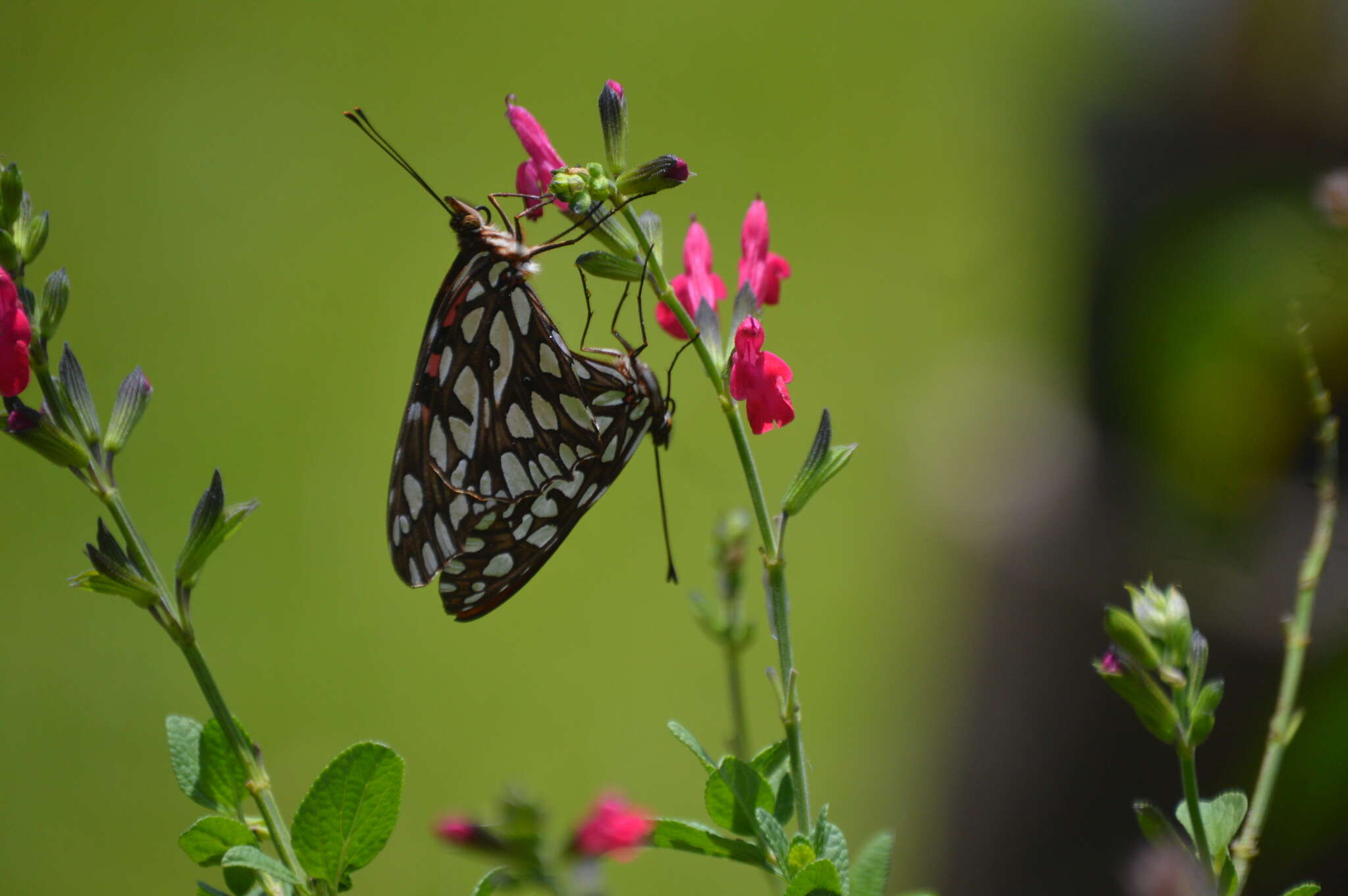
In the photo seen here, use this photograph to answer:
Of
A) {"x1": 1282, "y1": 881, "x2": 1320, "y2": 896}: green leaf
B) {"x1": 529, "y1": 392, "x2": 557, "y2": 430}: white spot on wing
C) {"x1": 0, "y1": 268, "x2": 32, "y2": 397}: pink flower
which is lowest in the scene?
{"x1": 1282, "y1": 881, "x2": 1320, "y2": 896}: green leaf

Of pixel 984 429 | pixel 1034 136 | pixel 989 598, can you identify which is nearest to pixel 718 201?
pixel 1034 136

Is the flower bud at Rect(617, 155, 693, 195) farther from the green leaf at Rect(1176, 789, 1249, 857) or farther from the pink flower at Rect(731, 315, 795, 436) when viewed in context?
the green leaf at Rect(1176, 789, 1249, 857)

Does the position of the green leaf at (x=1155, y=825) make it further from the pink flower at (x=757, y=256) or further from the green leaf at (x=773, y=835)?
the pink flower at (x=757, y=256)

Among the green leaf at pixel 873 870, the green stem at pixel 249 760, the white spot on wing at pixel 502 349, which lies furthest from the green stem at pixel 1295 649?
the white spot on wing at pixel 502 349

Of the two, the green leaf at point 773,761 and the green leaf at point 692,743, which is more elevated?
the green leaf at point 692,743

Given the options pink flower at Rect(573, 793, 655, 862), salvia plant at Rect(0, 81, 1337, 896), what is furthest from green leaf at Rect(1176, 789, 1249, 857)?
pink flower at Rect(573, 793, 655, 862)

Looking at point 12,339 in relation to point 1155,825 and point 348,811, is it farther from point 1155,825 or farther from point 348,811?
point 1155,825

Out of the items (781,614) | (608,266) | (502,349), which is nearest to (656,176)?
(608,266)
